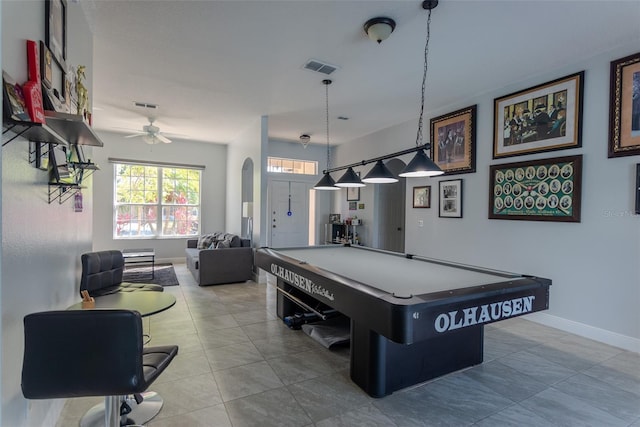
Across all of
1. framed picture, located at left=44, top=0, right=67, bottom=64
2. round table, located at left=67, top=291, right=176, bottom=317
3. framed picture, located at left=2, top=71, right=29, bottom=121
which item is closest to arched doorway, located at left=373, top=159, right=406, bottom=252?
round table, located at left=67, top=291, right=176, bottom=317

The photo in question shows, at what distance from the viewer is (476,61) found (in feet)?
11.2

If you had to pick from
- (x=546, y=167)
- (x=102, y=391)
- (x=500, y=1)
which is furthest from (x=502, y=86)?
(x=102, y=391)

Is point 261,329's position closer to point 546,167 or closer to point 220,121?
point 546,167

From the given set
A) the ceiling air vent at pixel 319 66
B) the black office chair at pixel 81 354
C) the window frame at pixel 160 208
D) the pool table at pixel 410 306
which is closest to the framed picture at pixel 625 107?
the pool table at pixel 410 306

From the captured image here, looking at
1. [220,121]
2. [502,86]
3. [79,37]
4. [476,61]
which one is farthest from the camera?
[220,121]

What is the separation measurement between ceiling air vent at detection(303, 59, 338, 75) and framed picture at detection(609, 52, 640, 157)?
9.34 ft

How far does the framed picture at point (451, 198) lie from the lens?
15.3ft

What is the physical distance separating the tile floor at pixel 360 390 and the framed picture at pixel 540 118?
218 centimetres

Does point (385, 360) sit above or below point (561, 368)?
above

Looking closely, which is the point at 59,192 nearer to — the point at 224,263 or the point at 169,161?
the point at 224,263

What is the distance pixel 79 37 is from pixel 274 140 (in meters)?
5.03

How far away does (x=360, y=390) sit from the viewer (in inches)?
90.7

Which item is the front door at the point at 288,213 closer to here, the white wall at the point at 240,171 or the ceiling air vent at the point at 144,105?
the white wall at the point at 240,171

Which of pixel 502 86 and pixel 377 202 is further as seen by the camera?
pixel 377 202
